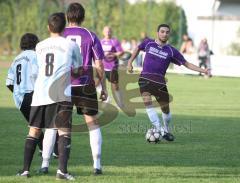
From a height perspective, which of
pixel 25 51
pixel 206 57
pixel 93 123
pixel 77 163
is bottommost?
pixel 206 57

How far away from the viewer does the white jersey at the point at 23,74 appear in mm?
11281

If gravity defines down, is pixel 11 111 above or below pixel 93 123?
below

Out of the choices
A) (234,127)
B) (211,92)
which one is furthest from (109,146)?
(211,92)

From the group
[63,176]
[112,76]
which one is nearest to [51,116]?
[63,176]

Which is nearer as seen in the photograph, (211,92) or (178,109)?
Answer: (178,109)

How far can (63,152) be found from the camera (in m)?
9.91

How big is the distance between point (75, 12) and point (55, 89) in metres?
1.27

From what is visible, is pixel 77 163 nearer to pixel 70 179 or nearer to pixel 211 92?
pixel 70 179

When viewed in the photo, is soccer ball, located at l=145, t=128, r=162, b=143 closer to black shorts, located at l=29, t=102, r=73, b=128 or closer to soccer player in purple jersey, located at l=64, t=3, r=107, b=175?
soccer player in purple jersey, located at l=64, t=3, r=107, b=175

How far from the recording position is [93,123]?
34.9 ft

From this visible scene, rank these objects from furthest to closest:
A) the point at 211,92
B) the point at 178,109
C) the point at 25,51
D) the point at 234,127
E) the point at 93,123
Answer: the point at 211,92, the point at 178,109, the point at 234,127, the point at 25,51, the point at 93,123

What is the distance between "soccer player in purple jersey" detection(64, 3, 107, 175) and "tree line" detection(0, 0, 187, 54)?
44.1 m

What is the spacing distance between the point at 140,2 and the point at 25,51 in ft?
157

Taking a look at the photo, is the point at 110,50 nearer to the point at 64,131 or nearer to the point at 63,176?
the point at 64,131
